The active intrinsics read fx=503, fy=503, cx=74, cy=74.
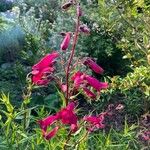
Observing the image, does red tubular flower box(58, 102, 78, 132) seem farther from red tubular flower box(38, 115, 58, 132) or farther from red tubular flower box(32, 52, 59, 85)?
red tubular flower box(32, 52, 59, 85)

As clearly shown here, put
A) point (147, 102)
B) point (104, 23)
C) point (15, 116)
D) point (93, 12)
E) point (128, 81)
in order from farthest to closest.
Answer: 1. point (93, 12)
2. point (104, 23)
3. point (147, 102)
4. point (128, 81)
5. point (15, 116)

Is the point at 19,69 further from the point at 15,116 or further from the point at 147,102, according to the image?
the point at 15,116

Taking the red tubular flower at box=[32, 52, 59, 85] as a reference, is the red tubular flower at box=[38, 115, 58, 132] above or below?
below

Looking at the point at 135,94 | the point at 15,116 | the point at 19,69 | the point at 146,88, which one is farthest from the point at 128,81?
the point at 15,116

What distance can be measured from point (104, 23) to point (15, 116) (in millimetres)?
2580

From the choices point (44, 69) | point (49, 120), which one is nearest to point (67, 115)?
point (49, 120)

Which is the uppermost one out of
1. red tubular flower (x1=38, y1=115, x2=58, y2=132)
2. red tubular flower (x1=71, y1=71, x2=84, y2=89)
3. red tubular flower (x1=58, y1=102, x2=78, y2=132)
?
red tubular flower (x1=71, y1=71, x2=84, y2=89)

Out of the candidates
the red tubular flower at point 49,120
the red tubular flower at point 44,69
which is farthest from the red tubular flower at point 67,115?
the red tubular flower at point 44,69

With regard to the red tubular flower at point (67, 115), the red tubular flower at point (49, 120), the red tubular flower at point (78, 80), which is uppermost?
the red tubular flower at point (78, 80)

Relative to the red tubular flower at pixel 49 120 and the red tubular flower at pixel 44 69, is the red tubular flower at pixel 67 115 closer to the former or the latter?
the red tubular flower at pixel 49 120

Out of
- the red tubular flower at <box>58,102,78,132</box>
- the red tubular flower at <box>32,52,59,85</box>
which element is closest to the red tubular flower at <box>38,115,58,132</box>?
the red tubular flower at <box>58,102,78,132</box>

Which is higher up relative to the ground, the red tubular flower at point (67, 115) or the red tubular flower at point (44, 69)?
the red tubular flower at point (44, 69)

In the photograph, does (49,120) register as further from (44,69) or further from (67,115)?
(44,69)

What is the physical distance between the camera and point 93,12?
6219mm
